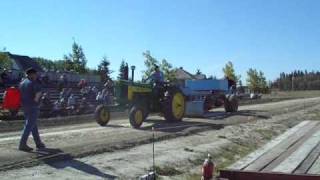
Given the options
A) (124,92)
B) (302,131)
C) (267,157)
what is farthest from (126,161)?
(302,131)

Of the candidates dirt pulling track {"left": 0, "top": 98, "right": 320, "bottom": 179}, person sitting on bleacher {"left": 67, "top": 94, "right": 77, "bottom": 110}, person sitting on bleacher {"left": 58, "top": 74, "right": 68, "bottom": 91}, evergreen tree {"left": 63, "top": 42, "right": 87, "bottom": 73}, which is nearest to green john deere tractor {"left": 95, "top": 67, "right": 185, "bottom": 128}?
dirt pulling track {"left": 0, "top": 98, "right": 320, "bottom": 179}

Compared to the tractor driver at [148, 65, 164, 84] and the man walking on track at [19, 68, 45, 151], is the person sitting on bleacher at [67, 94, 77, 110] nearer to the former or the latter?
the tractor driver at [148, 65, 164, 84]

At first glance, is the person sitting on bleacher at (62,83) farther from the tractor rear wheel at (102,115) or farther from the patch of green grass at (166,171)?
the patch of green grass at (166,171)

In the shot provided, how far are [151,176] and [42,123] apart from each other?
39.8 feet

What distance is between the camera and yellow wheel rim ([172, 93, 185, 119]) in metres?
22.7

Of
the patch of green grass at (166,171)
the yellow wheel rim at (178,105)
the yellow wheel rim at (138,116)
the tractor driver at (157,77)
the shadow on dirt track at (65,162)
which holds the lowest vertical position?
the patch of green grass at (166,171)

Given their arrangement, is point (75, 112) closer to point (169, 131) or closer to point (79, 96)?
point (79, 96)

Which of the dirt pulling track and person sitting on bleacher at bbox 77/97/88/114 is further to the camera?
person sitting on bleacher at bbox 77/97/88/114

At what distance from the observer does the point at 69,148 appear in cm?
1384

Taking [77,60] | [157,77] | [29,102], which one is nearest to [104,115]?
[157,77]

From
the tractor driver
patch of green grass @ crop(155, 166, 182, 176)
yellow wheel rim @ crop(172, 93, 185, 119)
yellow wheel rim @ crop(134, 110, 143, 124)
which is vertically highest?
the tractor driver

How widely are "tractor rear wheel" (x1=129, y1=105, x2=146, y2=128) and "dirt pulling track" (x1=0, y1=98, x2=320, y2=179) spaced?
12.2 inches

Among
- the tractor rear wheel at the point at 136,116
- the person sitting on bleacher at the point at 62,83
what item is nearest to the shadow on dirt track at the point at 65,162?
the tractor rear wheel at the point at 136,116

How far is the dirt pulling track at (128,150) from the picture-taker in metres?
11.6
